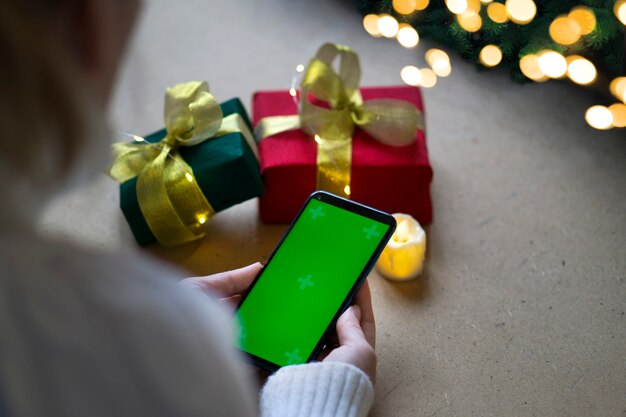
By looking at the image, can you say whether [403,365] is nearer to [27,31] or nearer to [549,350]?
[549,350]

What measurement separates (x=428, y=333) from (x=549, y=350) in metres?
0.11

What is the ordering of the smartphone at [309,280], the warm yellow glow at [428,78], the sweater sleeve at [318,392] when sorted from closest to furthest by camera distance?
the sweater sleeve at [318,392], the smartphone at [309,280], the warm yellow glow at [428,78]

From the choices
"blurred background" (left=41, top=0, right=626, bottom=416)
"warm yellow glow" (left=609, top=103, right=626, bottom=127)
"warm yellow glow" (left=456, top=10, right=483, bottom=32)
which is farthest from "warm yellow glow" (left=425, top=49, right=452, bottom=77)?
"warm yellow glow" (left=609, top=103, right=626, bottom=127)

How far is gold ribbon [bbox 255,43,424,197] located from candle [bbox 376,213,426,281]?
0.28 feet

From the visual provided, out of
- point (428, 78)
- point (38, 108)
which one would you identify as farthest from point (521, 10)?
point (38, 108)

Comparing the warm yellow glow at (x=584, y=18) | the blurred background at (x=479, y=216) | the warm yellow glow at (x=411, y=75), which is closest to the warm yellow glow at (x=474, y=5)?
the blurred background at (x=479, y=216)

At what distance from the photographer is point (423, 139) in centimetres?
81

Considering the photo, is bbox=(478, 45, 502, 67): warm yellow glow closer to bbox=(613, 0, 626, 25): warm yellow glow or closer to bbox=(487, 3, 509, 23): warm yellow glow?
bbox=(487, 3, 509, 23): warm yellow glow

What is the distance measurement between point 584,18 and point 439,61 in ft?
0.80

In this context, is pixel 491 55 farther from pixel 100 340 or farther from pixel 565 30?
pixel 100 340

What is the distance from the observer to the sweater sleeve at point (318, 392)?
516 millimetres

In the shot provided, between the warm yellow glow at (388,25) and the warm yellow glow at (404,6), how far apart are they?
30 millimetres

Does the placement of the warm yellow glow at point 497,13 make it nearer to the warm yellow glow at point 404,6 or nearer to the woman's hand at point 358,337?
the warm yellow glow at point 404,6

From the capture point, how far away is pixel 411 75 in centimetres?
98
